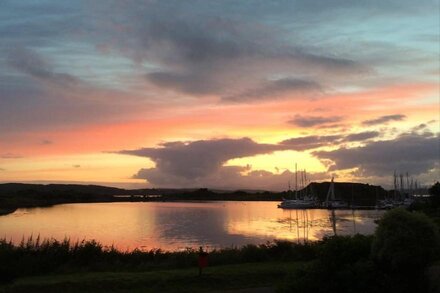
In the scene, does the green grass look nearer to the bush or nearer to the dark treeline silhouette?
the dark treeline silhouette

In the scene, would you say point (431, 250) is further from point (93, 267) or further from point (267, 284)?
point (93, 267)

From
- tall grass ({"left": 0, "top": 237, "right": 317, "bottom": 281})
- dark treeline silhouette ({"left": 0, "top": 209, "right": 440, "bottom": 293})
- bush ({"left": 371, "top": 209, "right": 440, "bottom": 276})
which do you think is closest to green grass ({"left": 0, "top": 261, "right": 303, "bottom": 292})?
dark treeline silhouette ({"left": 0, "top": 209, "right": 440, "bottom": 293})

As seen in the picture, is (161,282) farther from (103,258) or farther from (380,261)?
(103,258)

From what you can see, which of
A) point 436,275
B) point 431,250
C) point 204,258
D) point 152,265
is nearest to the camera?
point 431,250

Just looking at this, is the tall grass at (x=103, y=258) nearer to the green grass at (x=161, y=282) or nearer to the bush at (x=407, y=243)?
the green grass at (x=161, y=282)

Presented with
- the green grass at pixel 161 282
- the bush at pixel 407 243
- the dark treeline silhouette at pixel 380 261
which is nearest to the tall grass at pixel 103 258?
the green grass at pixel 161 282

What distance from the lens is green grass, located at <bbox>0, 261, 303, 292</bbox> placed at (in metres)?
14.9

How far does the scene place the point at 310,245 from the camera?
22.3 metres

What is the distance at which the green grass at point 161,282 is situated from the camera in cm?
1495

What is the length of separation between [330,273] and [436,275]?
3147 mm

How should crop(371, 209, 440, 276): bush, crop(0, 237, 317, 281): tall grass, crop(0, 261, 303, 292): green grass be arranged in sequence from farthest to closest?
crop(0, 237, 317, 281): tall grass < crop(0, 261, 303, 292): green grass < crop(371, 209, 440, 276): bush

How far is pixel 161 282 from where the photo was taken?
50.3 feet

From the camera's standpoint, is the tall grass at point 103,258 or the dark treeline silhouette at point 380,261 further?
the tall grass at point 103,258

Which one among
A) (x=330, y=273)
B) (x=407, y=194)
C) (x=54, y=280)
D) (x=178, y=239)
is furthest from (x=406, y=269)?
(x=407, y=194)
